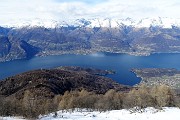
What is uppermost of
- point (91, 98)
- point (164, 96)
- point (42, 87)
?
point (164, 96)

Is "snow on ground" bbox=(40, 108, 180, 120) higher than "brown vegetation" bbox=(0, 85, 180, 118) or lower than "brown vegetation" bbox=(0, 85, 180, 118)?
higher

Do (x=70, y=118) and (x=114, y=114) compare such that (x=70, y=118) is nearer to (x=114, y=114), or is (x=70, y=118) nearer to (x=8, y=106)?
(x=114, y=114)

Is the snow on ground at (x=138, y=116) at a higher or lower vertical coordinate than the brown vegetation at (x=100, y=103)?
higher

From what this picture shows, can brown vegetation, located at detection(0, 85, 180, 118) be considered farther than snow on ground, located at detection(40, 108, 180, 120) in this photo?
Yes

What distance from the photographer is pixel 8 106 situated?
56.1 meters

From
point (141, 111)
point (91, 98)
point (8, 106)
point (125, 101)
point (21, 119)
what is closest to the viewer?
point (21, 119)

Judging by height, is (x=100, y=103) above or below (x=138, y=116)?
below

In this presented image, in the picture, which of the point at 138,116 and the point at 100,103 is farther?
the point at 100,103

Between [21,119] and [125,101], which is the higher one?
[21,119]

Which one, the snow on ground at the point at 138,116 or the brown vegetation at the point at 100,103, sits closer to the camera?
the snow on ground at the point at 138,116

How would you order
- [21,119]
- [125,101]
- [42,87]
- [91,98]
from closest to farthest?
[21,119], [125,101], [91,98], [42,87]

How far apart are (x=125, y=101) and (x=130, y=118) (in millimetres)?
35495

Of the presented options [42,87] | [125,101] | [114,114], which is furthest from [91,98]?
[42,87]

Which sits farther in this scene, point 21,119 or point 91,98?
point 91,98
